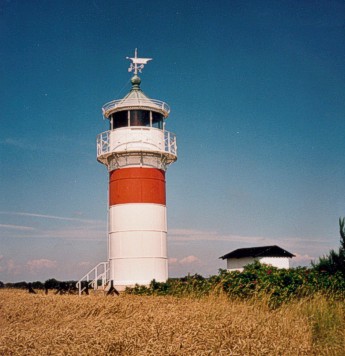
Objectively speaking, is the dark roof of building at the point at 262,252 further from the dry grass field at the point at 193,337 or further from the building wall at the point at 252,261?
the dry grass field at the point at 193,337

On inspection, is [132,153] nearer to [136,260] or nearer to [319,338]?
[136,260]

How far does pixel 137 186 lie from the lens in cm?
2427

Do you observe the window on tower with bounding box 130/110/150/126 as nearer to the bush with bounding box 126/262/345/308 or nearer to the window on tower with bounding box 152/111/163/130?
the window on tower with bounding box 152/111/163/130

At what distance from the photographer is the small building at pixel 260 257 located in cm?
3212

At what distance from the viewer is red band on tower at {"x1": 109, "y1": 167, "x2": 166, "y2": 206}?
2417 centimetres

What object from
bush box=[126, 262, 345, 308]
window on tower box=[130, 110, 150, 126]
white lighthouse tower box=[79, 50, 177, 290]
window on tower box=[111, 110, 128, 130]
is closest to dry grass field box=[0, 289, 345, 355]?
bush box=[126, 262, 345, 308]

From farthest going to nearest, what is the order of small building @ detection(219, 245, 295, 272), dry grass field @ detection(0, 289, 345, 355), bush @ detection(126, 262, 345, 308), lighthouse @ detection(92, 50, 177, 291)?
small building @ detection(219, 245, 295, 272) → lighthouse @ detection(92, 50, 177, 291) → bush @ detection(126, 262, 345, 308) → dry grass field @ detection(0, 289, 345, 355)

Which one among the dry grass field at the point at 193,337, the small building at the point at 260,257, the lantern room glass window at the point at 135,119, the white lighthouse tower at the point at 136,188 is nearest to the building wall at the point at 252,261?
the small building at the point at 260,257

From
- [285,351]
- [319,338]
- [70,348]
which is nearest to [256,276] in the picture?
[319,338]

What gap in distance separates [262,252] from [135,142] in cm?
1277

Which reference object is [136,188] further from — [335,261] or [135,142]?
[335,261]

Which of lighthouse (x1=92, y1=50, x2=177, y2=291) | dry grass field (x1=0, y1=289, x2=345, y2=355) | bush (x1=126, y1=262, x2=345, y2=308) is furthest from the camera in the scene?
lighthouse (x1=92, y1=50, x2=177, y2=291)

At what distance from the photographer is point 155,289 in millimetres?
22188

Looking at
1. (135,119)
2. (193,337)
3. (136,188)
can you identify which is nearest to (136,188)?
(136,188)
